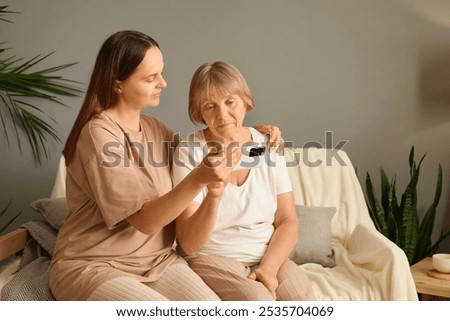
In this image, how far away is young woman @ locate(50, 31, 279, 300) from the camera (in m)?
1.57

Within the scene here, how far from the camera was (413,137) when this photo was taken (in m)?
2.84

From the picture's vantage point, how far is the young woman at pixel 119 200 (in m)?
1.57

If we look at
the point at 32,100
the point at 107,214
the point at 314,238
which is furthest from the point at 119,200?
the point at 32,100

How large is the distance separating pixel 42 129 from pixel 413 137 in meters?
1.63

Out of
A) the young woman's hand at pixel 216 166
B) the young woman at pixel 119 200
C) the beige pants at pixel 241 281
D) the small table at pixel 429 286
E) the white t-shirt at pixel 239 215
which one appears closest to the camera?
the young woman's hand at pixel 216 166

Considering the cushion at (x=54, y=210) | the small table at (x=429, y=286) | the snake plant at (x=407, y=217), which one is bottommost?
the small table at (x=429, y=286)

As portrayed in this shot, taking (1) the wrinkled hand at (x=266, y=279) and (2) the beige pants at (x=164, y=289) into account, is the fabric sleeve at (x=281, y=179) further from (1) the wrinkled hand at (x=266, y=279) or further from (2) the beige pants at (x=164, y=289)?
(2) the beige pants at (x=164, y=289)

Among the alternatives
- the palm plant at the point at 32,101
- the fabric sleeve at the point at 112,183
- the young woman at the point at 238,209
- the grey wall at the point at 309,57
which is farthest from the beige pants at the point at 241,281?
the palm plant at the point at 32,101

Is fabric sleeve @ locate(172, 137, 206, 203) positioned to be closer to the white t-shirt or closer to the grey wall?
the white t-shirt

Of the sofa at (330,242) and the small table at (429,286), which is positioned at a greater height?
the sofa at (330,242)

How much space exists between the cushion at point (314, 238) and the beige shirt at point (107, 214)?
0.64m
